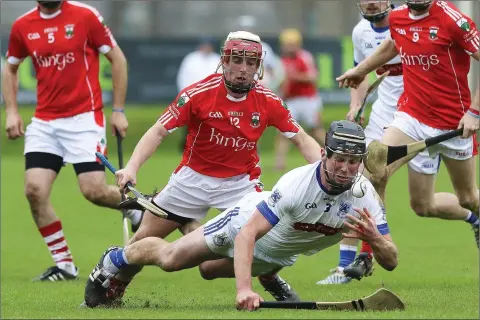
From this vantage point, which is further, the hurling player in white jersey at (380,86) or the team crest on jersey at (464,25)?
the hurling player in white jersey at (380,86)

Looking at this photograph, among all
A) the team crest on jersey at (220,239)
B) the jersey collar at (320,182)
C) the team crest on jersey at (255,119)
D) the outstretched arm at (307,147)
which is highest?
the jersey collar at (320,182)

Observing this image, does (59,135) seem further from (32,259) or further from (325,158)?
(325,158)

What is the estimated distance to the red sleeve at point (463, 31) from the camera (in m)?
8.82

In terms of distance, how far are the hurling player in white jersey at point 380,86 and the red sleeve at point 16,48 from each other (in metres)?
2.90

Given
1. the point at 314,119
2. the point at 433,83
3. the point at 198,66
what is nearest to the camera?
the point at 433,83

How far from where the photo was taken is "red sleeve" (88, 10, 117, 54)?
1029 cm

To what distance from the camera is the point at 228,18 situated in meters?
24.4

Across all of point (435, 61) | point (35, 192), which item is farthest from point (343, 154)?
point (35, 192)

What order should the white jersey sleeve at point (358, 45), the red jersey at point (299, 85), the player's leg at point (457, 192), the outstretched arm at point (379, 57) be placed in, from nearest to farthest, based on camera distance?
the player's leg at point (457, 192)
the outstretched arm at point (379, 57)
the white jersey sleeve at point (358, 45)
the red jersey at point (299, 85)

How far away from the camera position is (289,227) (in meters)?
7.35

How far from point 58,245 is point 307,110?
954cm

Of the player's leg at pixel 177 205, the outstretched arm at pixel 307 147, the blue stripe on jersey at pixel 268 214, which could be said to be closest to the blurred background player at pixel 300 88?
the player's leg at pixel 177 205

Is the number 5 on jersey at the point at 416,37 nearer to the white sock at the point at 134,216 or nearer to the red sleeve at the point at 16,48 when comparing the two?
the white sock at the point at 134,216

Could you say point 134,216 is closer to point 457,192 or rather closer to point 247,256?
point 457,192
